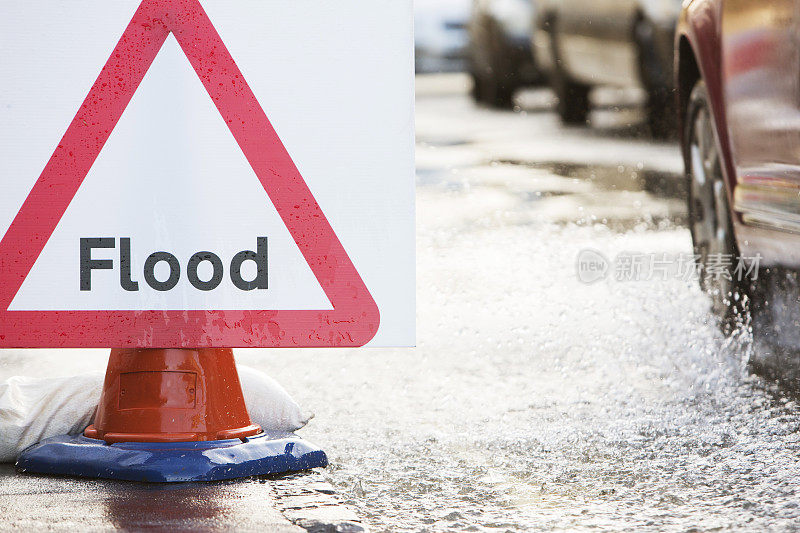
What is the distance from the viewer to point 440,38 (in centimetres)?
1178

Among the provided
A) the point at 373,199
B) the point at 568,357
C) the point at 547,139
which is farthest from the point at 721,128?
the point at 547,139

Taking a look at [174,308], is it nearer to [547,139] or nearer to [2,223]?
[2,223]

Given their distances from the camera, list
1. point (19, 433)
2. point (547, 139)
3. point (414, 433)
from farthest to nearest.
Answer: point (547, 139) → point (414, 433) → point (19, 433)

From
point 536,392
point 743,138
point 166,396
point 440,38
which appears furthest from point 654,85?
point 166,396

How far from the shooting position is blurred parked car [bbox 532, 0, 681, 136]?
847 cm

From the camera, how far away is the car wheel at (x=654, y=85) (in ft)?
27.9

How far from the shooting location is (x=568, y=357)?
470 centimetres

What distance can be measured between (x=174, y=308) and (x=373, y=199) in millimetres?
487

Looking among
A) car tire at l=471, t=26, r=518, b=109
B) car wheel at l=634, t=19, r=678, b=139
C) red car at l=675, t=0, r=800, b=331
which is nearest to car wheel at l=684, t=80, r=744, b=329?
red car at l=675, t=0, r=800, b=331

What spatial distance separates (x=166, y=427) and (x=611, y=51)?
654 centimetres

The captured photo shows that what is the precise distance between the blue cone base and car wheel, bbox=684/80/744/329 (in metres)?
2.27

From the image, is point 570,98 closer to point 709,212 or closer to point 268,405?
point 709,212

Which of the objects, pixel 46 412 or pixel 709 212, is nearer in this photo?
pixel 46 412

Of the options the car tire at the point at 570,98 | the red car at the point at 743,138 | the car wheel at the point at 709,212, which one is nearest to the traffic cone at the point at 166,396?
the red car at the point at 743,138
